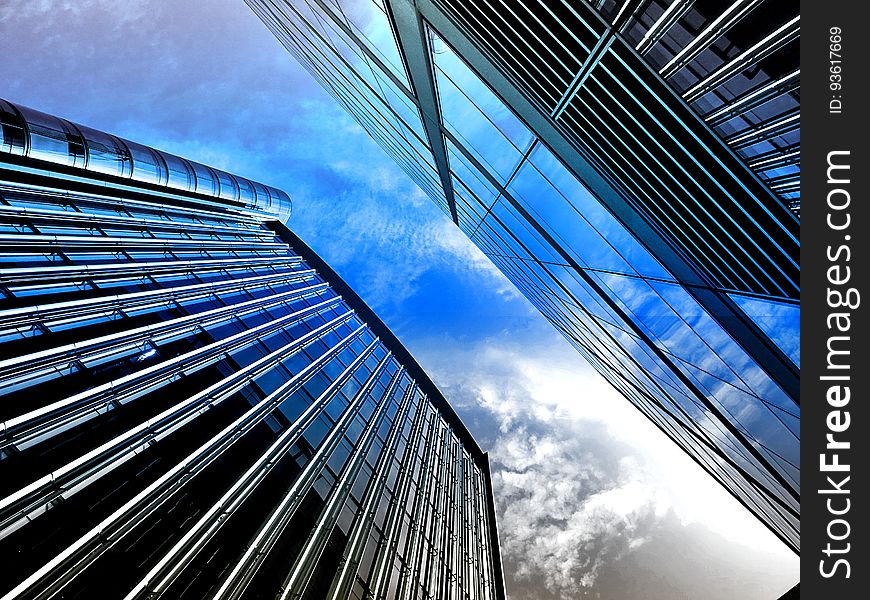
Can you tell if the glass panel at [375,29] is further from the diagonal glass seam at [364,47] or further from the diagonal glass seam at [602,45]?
the diagonal glass seam at [602,45]

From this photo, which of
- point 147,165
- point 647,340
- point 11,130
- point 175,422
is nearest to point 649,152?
point 647,340

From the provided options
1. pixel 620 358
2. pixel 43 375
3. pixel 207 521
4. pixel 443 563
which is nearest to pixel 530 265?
pixel 620 358

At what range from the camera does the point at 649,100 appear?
6699mm

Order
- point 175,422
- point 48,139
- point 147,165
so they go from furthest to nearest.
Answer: point 147,165 → point 48,139 → point 175,422

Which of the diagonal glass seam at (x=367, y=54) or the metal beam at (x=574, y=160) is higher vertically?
the diagonal glass seam at (x=367, y=54)

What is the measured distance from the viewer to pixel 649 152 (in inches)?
297

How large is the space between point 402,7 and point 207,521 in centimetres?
1254

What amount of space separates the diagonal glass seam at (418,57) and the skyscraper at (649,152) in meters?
0.05

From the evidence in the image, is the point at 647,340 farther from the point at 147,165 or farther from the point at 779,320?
the point at 147,165

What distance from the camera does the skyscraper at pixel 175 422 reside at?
723 cm

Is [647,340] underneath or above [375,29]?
underneath
